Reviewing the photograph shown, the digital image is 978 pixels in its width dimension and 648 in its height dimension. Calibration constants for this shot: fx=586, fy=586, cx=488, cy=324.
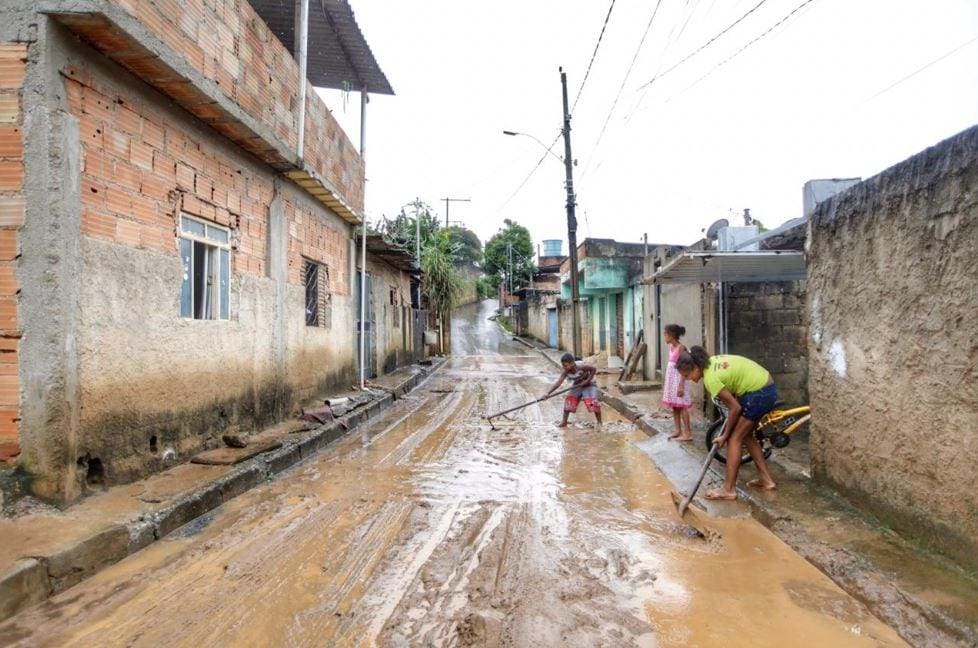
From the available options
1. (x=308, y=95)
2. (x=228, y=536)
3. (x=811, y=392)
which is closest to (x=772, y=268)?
(x=811, y=392)

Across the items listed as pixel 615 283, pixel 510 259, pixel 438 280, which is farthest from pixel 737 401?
pixel 510 259

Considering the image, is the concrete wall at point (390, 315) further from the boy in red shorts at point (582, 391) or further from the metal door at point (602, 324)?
the metal door at point (602, 324)

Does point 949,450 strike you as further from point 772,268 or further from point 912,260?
point 772,268

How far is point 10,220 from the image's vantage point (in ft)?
14.6

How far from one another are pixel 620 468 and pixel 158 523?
4.58m

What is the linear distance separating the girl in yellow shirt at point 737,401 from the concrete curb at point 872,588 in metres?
0.34

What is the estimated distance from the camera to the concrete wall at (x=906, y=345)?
3.33m

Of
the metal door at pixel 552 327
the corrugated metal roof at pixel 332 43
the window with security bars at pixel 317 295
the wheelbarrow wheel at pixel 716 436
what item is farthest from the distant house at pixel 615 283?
the wheelbarrow wheel at pixel 716 436

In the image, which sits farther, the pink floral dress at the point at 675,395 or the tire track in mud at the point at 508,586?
the pink floral dress at the point at 675,395

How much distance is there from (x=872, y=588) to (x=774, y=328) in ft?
19.8

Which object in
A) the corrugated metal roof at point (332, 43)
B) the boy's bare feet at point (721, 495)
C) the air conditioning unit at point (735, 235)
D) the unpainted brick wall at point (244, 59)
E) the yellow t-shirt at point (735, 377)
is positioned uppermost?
the corrugated metal roof at point (332, 43)

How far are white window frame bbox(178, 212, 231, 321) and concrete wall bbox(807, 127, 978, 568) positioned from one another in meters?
6.31

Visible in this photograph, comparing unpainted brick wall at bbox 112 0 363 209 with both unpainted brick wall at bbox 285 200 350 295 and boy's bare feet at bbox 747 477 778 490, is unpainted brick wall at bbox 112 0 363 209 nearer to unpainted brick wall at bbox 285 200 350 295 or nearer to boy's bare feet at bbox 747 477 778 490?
unpainted brick wall at bbox 285 200 350 295

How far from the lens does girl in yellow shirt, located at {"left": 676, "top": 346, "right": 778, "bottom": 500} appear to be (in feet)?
16.7
